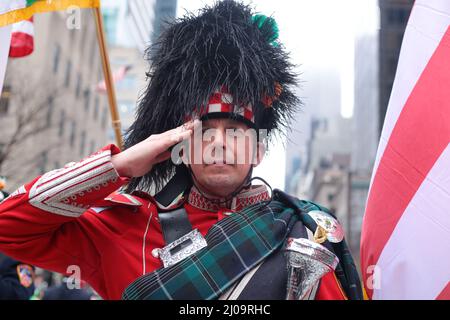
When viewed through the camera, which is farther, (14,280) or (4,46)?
(14,280)

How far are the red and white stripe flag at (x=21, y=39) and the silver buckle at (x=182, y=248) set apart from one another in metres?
2.25

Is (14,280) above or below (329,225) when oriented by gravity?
below

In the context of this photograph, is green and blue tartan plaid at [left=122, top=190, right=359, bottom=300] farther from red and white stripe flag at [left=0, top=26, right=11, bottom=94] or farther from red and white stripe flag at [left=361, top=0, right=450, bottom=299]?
red and white stripe flag at [left=0, top=26, right=11, bottom=94]

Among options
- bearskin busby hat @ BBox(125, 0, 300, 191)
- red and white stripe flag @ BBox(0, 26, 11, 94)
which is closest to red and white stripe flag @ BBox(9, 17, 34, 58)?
red and white stripe flag @ BBox(0, 26, 11, 94)

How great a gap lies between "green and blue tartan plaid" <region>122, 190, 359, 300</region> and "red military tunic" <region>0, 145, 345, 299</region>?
0.20 meters

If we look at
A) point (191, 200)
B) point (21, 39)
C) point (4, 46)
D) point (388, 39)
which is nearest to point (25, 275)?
point (21, 39)

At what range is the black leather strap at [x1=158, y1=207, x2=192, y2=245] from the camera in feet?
7.86

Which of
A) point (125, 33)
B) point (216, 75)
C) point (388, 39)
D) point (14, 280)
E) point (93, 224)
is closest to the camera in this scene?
point (93, 224)

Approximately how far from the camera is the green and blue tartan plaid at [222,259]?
208cm

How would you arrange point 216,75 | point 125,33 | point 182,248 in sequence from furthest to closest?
point 125,33 < point 216,75 < point 182,248

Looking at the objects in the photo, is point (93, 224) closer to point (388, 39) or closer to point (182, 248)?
point (182, 248)

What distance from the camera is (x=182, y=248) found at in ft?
7.48

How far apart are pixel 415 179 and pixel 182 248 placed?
0.99 metres
